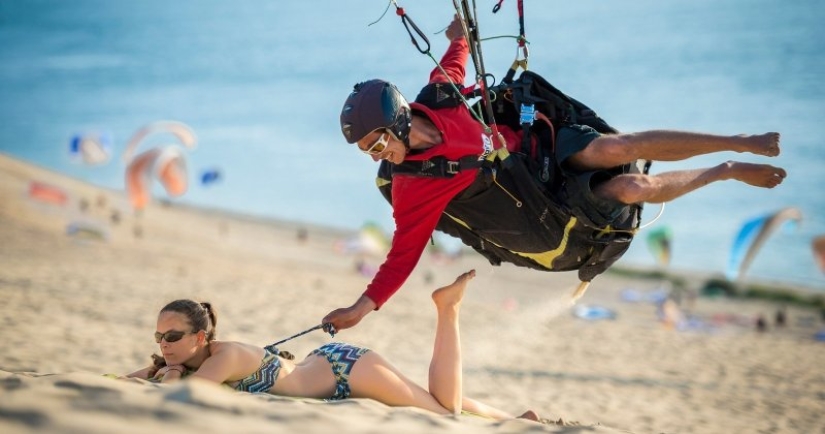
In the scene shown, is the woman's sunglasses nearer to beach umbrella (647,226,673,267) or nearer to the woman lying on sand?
the woman lying on sand

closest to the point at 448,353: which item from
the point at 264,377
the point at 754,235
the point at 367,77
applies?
the point at 264,377

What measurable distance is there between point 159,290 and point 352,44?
6072cm

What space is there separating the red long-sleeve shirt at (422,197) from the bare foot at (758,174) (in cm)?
118

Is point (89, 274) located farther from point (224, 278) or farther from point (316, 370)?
point (316, 370)

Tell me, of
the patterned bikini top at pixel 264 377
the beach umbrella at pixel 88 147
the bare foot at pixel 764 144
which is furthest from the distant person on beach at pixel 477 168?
the beach umbrella at pixel 88 147

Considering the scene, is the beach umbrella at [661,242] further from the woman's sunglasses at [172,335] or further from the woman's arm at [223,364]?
the woman's sunglasses at [172,335]

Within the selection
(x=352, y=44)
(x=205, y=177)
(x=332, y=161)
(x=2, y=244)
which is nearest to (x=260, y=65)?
(x=352, y=44)

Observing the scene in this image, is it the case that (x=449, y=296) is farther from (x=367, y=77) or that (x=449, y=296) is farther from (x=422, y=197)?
(x=367, y=77)

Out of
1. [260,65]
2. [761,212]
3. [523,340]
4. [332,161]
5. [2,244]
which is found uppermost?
[260,65]

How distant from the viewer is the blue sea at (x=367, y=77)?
32.2 meters

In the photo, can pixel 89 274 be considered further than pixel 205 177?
No

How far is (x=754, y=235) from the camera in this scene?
17219mm

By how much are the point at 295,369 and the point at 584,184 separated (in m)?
1.67

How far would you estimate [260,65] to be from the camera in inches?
2923
